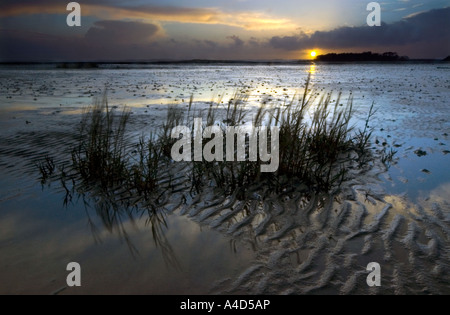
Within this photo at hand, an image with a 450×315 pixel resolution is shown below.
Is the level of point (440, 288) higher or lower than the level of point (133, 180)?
lower

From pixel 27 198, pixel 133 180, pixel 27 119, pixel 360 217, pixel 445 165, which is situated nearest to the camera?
pixel 360 217

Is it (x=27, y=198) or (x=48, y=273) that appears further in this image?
(x=27, y=198)

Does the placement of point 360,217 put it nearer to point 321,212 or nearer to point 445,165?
point 321,212

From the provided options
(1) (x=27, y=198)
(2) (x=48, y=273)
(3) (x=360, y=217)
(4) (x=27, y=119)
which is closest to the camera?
(2) (x=48, y=273)

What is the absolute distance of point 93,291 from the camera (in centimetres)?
291
